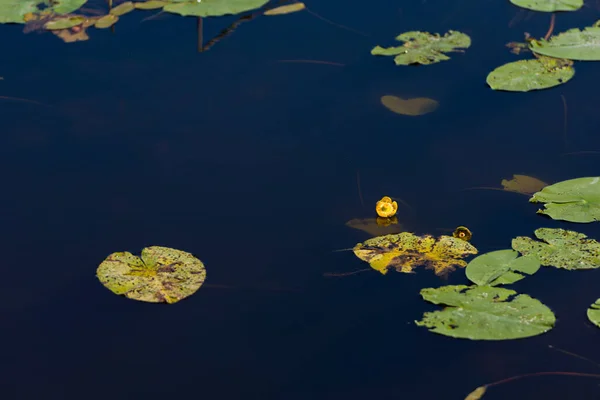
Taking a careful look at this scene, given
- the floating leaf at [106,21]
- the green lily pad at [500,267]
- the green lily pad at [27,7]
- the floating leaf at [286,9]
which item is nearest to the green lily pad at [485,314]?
the green lily pad at [500,267]

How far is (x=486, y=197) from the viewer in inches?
176

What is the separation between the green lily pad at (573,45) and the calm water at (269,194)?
0.35 ft

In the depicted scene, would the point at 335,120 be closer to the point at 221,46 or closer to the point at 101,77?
the point at 221,46

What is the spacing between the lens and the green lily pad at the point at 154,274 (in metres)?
3.83

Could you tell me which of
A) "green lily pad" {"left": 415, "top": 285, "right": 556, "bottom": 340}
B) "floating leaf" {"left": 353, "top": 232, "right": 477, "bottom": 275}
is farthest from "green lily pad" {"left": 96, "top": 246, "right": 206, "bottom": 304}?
"green lily pad" {"left": 415, "top": 285, "right": 556, "bottom": 340}

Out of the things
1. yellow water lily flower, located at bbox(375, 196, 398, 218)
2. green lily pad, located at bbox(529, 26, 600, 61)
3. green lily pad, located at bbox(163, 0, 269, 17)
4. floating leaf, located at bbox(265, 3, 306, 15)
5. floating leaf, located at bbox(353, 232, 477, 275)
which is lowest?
floating leaf, located at bbox(353, 232, 477, 275)

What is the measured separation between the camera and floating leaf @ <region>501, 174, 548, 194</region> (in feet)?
14.8

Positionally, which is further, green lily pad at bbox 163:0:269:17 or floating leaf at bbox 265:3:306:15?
floating leaf at bbox 265:3:306:15

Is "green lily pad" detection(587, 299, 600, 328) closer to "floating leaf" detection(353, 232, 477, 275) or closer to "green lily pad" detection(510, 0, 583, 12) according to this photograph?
"floating leaf" detection(353, 232, 477, 275)

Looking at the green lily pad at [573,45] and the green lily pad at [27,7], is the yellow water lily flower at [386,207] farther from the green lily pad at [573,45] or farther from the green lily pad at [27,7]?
the green lily pad at [27,7]

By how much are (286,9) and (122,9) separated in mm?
1294

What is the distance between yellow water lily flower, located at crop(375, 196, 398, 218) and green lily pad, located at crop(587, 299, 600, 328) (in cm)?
111

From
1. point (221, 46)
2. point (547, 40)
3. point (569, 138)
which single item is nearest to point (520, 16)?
point (547, 40)

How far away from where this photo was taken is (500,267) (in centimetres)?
386
